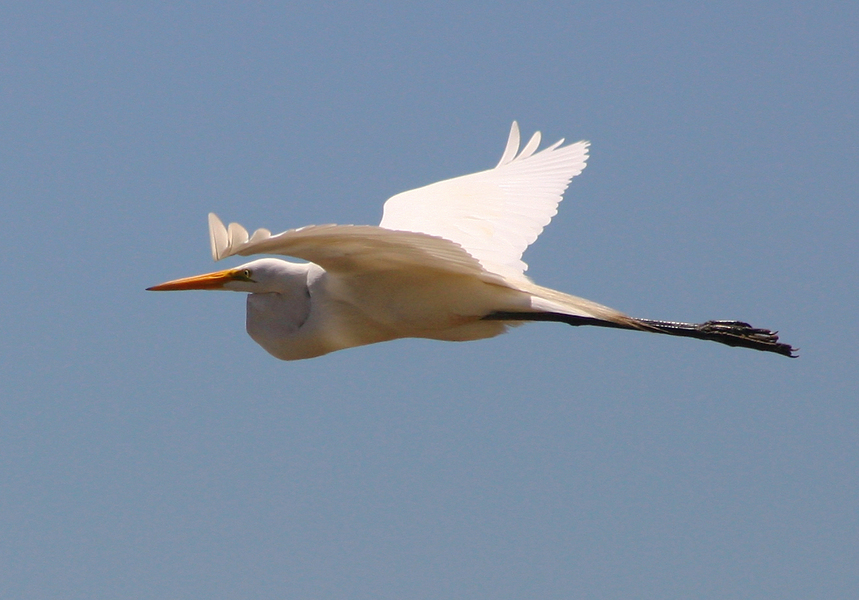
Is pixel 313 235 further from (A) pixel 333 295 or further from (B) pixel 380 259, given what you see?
(A) pixel 333 295

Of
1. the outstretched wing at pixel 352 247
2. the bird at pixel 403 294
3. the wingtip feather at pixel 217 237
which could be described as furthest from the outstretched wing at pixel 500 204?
the wingtip feather at pixel 217 237

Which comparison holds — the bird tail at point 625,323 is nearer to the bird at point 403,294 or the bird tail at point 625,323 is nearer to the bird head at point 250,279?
the bird at point 403,294

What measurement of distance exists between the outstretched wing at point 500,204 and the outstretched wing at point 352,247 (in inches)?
32.0

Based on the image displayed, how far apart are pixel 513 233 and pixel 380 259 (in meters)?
1.80

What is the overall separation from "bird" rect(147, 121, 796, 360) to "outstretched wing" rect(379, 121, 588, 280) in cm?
2

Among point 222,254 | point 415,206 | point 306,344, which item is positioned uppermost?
point 415,206

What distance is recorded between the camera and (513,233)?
23.7 ft

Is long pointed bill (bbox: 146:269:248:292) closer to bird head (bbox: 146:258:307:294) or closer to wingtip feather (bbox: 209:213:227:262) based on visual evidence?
bird head (bbox: 146:258:307:294)

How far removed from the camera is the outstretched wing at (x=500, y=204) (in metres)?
6.98

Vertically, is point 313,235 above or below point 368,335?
above

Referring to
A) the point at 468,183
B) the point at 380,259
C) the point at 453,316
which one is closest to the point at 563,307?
the point at 453,316

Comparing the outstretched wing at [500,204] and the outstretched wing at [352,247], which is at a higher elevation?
the outstretched wing at [500,204]

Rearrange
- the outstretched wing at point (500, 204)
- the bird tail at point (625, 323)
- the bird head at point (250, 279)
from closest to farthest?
the bird tail at point (625, 323) → the bird head at point (250, 279) → the outstretched wing at point (500, 204)

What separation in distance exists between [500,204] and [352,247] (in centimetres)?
254
